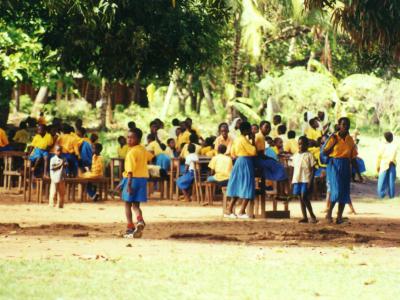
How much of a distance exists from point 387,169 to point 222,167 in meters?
6.56

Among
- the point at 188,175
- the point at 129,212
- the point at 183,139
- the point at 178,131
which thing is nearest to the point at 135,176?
the point at 129,212

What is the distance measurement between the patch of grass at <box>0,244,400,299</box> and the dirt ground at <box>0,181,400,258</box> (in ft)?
4.95

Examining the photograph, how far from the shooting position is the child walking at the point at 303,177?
19.9 m

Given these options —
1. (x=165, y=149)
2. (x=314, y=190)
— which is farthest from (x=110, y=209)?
(x=314, y=190)

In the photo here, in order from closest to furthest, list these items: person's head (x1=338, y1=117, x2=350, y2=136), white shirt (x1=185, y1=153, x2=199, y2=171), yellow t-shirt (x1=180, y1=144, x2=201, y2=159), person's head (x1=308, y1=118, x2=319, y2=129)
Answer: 1. person's head (x1=338, y1=117, x2=350, y2=136)
2. white shirt (x1=185, y1=153, x2=199, y2=171)
3. yellow t-shirt (x1=180, y1=144, x2=201, y2=159)
4. person's head (x1=308, y1=118, x2=319, y2=129)

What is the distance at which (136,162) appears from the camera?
53.0ft

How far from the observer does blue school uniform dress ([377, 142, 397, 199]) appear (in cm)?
2788

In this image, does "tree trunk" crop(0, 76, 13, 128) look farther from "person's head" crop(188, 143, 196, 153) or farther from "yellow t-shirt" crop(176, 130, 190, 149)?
"person's head" crop(188, 143, 196, 153)

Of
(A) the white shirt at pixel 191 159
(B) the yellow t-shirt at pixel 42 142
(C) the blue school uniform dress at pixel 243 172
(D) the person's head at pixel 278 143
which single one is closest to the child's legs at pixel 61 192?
(B) the yellow t-shirt at pixel 42 142

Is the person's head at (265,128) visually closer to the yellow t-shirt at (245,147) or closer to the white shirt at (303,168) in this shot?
the yellow t-shirt at (245,147)

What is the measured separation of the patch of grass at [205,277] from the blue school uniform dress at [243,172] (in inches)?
257

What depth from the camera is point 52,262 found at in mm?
12656

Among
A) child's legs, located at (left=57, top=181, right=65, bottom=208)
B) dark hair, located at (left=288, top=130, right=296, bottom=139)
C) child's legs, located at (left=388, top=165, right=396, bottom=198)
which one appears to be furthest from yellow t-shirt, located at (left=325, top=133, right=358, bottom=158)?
child's legs, located at (left=388, top=165, right=396, bottom=198)

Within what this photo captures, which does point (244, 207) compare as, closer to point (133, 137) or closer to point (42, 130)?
point (133, 137)
